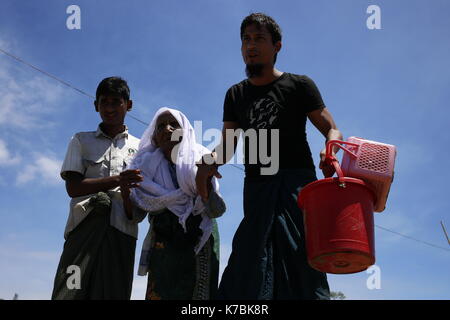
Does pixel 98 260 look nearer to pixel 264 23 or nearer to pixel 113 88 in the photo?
pixel 113 88

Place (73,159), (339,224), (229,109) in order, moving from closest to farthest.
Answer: (339,224), (229,109), (73,159)

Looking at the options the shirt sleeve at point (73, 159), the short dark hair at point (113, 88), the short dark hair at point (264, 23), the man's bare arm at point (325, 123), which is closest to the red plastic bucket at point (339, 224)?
the man's bare arm at point (325, 123)

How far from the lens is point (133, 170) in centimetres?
350

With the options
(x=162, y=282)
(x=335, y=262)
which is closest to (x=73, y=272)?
(x=162, y=282)

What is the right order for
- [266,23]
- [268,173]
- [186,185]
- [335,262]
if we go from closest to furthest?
[335,262]
[268,173]
[266,23]
[186,185]

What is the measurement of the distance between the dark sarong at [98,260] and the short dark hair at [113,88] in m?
0.98

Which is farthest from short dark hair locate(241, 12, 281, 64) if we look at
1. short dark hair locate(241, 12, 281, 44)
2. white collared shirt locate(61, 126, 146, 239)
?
white collared shirt locate(61, 126, 146, 239)

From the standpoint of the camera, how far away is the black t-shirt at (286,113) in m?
2.95

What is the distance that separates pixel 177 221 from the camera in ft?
11.6

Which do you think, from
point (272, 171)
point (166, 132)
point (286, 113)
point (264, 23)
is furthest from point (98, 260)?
point (264, 23)

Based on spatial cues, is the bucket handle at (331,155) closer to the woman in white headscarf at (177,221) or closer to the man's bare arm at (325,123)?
the man's bare arm at (325,123)

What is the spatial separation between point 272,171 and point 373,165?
2.02ft
